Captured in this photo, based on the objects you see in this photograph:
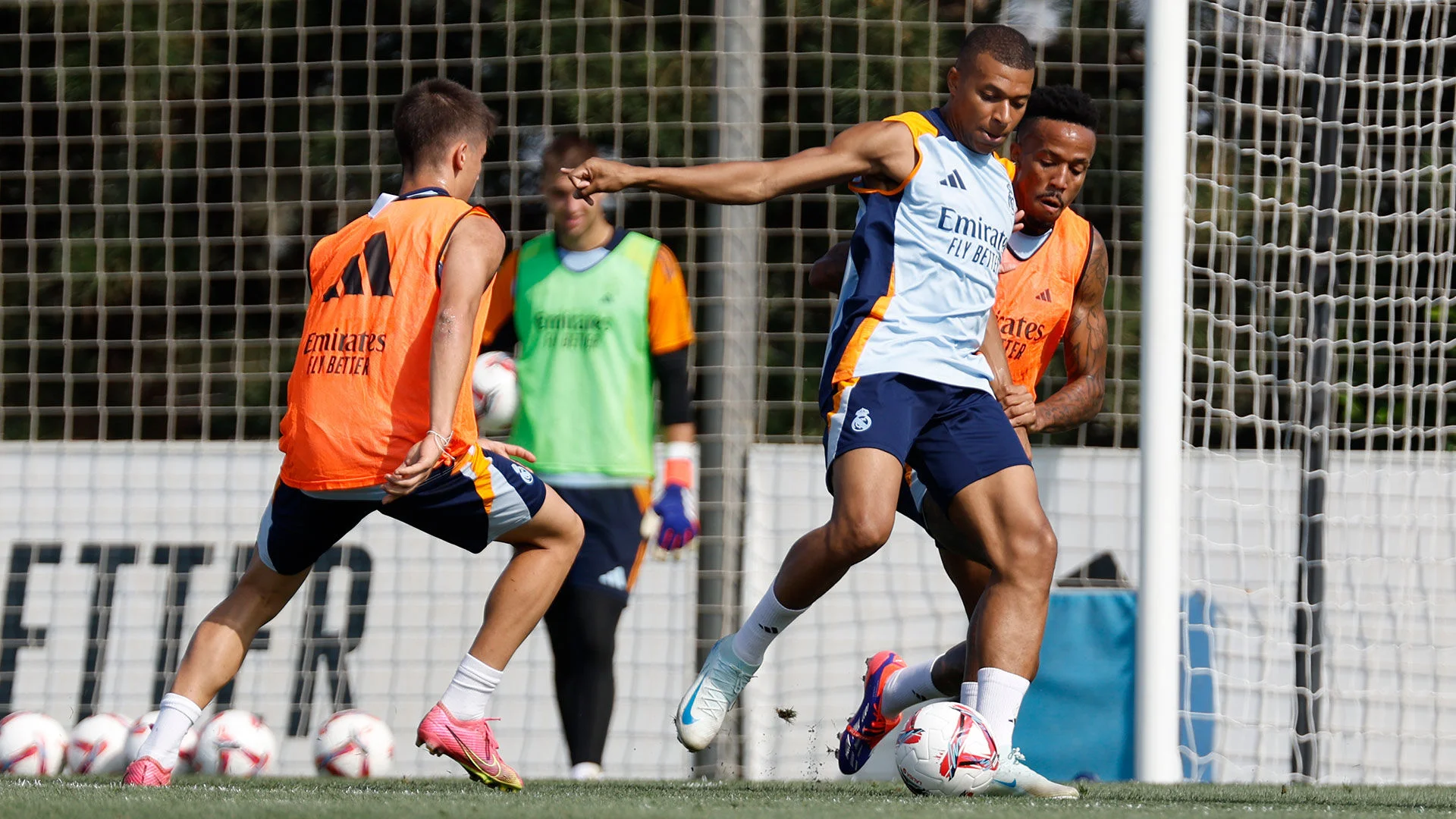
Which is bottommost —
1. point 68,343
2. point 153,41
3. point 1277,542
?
point 1277,542

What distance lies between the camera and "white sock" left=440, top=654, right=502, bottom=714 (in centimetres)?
442

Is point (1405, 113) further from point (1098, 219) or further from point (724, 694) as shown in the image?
point (724, 694)

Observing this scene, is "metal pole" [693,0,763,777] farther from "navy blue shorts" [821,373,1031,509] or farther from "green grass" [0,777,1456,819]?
"navy blue shorts" [821,373,1031,509]

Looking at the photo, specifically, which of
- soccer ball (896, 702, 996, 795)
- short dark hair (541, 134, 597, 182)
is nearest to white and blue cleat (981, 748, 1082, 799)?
soccer ball (896, 702, 996, 795)

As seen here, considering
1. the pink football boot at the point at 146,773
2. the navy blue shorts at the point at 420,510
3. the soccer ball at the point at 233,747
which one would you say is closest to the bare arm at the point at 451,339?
the navy blue shorts at the point at 420,510

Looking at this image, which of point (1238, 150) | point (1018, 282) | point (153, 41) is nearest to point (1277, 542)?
point (1238, 150)

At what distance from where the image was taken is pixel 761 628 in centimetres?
458

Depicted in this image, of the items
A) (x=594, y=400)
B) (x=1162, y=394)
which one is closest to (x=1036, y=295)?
(x=1162, y=394)

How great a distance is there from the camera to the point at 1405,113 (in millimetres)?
6684

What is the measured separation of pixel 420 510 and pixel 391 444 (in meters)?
0.20

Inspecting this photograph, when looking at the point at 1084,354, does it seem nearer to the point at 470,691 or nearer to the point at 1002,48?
the point at 1002,48

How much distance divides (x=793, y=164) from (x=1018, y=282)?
119 cm

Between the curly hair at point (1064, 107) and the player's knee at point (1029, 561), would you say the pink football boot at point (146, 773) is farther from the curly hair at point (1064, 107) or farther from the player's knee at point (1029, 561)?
the curly hair at point (1064, 107)

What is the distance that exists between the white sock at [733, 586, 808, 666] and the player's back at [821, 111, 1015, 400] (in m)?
0.60
